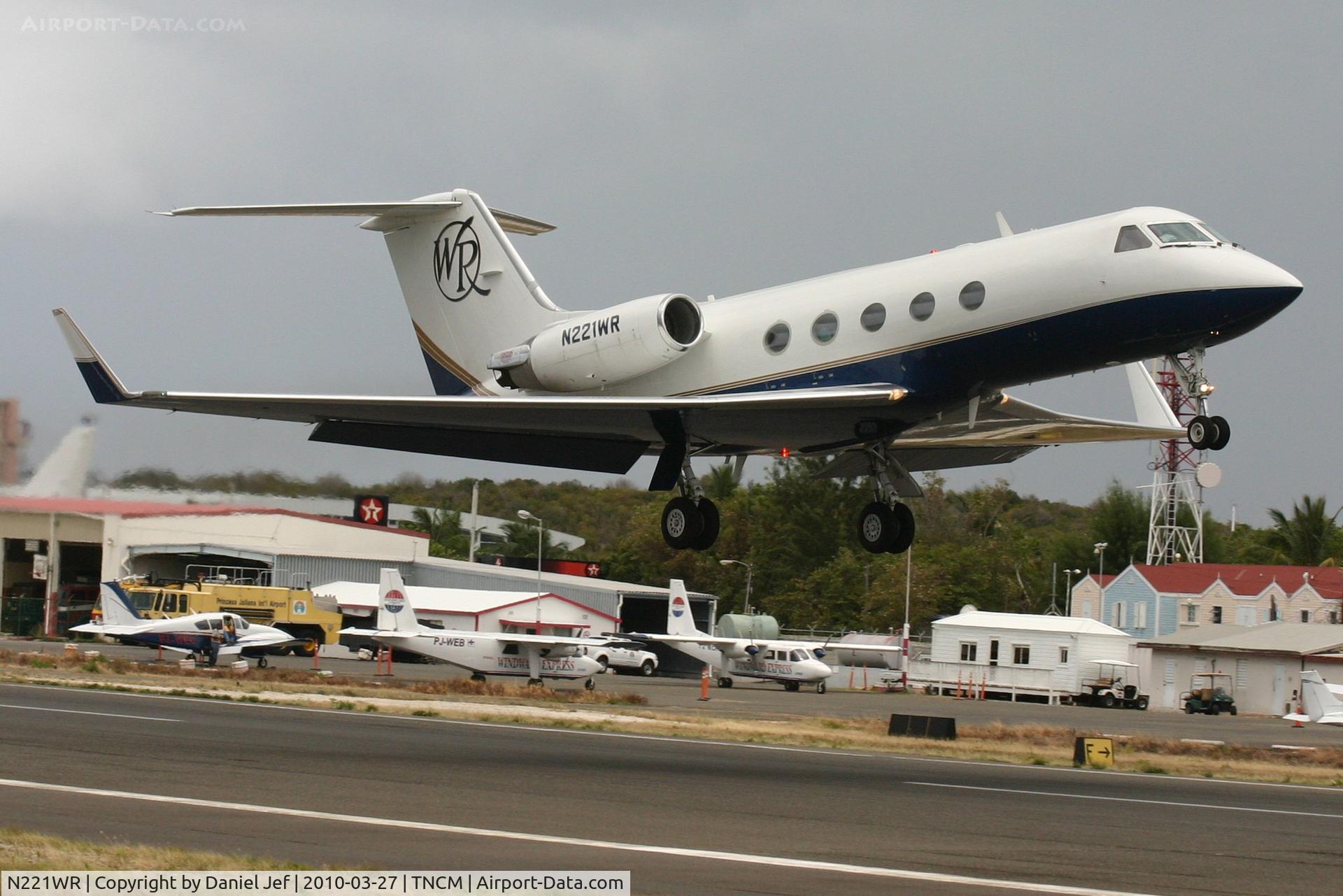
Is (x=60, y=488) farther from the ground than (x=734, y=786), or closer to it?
farther from the ground

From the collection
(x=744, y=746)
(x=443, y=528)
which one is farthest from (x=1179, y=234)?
(x=443, y=528)

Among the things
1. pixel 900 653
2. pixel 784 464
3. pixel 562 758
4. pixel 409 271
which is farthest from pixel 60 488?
pixel 784 464

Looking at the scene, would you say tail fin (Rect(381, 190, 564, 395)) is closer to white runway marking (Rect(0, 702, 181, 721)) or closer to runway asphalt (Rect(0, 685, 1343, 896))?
runway asphalt (Rect(0, 685, 1343, 896))

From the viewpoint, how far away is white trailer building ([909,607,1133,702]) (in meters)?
58.0

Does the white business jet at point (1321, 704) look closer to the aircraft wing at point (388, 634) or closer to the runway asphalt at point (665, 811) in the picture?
the runway asphalt at point (665, 811)

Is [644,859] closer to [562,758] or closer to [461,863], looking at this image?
[461,863]

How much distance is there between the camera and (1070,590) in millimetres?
88312

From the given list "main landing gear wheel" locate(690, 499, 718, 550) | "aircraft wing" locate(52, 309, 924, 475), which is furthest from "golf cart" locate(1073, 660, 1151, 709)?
"main landing gear wheel" locate(690, 499, 718, 550)

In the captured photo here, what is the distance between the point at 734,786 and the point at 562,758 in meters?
3.90

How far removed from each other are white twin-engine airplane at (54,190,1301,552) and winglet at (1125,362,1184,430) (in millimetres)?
30

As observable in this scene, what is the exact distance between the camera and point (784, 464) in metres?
100

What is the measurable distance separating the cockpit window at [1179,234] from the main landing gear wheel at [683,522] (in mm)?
7603

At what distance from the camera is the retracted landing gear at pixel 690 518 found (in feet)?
70.7

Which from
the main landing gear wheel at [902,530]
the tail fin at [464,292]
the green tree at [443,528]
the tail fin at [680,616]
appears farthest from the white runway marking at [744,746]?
the green tree at [443,528]
